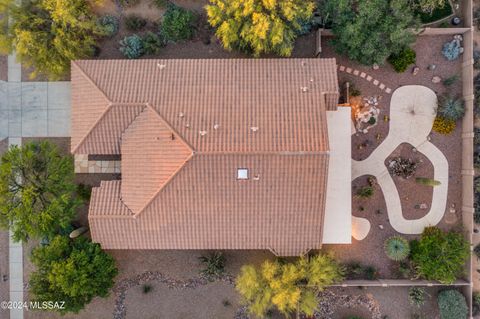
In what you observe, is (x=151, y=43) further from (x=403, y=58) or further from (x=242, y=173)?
(x=403, y=58)

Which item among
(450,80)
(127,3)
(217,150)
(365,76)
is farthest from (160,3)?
(450,80)

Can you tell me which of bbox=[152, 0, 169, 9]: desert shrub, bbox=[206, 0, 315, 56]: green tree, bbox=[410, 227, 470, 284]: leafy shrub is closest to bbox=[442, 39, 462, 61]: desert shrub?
bbox=[206, 0, 315, 56]: green tree

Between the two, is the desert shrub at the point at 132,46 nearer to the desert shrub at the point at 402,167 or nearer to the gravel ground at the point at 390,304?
the desert shrub at the point at 402,167

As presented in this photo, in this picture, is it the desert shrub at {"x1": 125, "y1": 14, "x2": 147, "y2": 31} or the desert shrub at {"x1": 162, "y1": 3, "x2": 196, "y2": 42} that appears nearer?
the desert shrub at {"x1": 162, "y1": 3, "x2": 196, "y2": 42}

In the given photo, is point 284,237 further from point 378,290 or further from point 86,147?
point 86,147

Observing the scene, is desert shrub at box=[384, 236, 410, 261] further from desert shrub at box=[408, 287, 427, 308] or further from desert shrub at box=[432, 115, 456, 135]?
desert shrub at box=[432, 115, 456, 135]

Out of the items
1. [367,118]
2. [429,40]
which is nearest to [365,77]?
[367,118]
